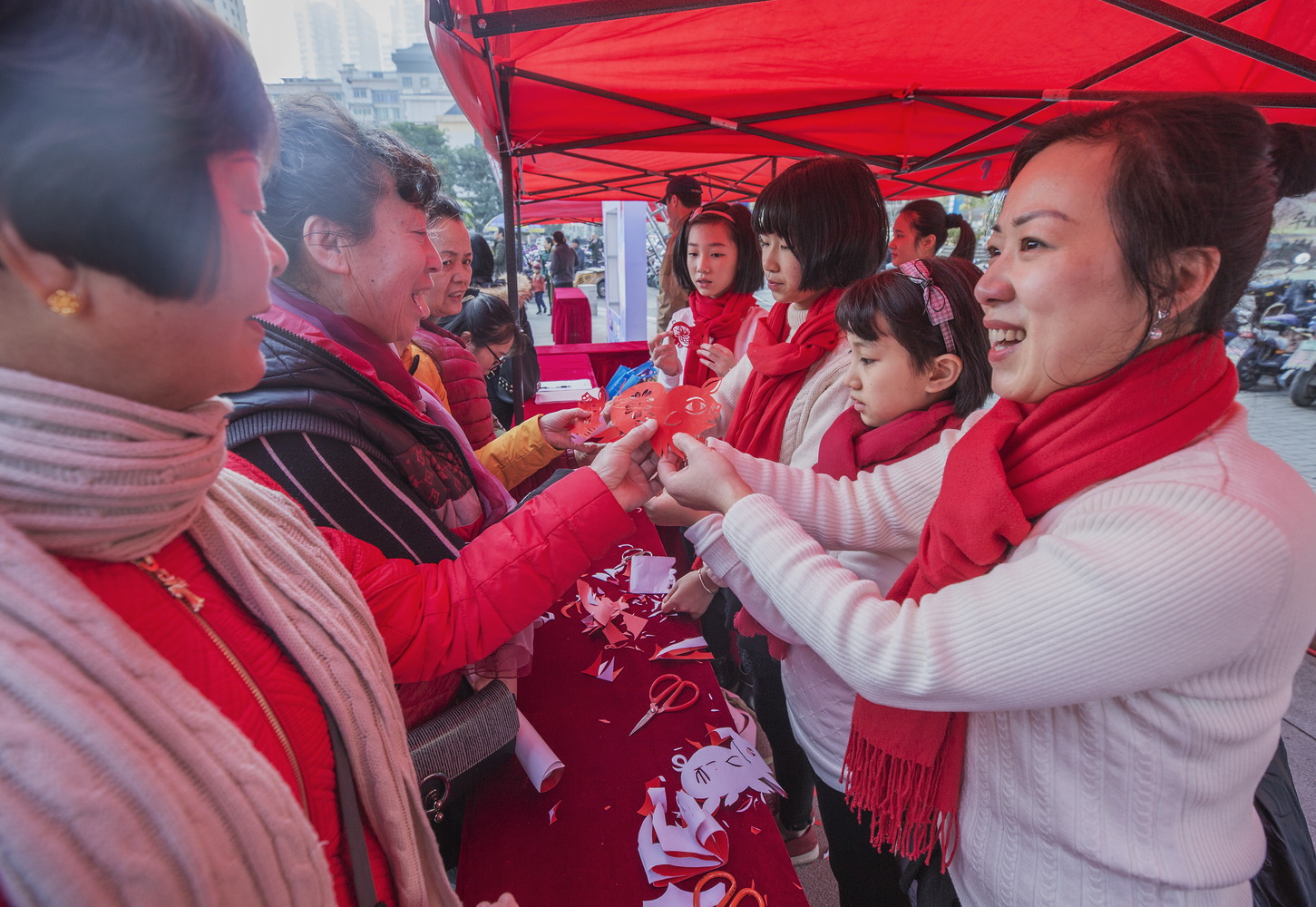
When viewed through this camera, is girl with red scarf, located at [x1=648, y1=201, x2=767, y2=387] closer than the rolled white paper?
No

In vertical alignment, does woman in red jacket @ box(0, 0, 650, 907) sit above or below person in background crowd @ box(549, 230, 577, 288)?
above

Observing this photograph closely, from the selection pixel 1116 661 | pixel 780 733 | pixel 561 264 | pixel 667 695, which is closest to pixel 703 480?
pixel 667 695

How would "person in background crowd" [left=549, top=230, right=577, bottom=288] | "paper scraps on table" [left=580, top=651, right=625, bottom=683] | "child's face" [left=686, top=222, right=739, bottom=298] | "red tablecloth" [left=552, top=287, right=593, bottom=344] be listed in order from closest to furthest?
1. "paper scraps on table" [left=580, top=651, right=625, bottom=683]
2. "child's face" [left=686, top=222, right=739, bottom=298]
3. "red tablecloth" [left=552, top=287, right=593, bottom=344]
4. "person in background crowd" [left=549, top=230, right=577, bottom=288]

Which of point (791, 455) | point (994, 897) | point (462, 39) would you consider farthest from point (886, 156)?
point (994, 897)

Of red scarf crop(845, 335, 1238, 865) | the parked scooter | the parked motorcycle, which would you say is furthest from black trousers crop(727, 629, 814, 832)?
the parked motorcycle

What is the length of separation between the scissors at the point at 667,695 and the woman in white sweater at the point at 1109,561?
0.58 metres

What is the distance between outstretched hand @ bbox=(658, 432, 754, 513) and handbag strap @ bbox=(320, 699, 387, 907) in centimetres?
76

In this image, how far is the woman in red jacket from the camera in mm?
465

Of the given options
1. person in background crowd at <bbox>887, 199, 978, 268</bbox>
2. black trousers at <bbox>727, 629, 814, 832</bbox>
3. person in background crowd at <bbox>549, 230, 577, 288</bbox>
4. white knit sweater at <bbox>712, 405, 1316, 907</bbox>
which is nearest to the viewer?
white knit sweater at <bbox>712, 405, 1316, 907</bbox>

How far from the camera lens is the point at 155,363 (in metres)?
0.57

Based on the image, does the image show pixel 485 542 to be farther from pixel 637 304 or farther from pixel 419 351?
pixel 637 304

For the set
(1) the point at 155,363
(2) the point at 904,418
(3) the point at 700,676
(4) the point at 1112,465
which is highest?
(1) the point at 155,363

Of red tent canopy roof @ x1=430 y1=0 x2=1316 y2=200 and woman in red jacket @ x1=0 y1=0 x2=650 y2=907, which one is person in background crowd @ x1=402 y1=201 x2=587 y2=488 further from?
woman in red jacket @ x1=0 y1=0 x2=650 y2=907

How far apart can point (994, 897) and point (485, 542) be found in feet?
3.78
